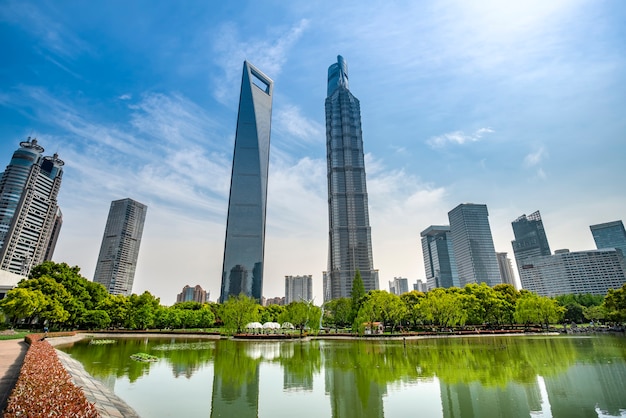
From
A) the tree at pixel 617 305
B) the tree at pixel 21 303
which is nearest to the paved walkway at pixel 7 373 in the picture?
the tree at pixel 21 303

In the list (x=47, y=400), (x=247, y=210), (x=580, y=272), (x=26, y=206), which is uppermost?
(x=247, y=210)

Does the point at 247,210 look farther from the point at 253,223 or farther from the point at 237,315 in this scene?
the point at 237,315

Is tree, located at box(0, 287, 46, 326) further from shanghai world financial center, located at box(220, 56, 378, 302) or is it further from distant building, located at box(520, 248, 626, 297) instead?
distant building, located at box(520, 248, 626, 297)

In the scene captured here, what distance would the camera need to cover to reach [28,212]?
4742 inches

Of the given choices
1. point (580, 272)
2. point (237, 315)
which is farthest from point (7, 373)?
point (580, 272)

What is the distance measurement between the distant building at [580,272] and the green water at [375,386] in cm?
19853

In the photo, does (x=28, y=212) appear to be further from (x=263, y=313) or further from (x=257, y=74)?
(x=257, y=74)

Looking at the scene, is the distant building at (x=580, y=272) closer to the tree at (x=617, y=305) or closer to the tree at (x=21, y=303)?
the tree at (x=617, y=305)

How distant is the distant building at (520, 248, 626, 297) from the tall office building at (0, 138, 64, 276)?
850 ft

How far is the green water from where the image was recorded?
1235cm

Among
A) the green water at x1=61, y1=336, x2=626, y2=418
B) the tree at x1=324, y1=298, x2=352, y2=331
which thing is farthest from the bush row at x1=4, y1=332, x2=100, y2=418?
the tree at x1=324, y1=298, x2=352, y2=331

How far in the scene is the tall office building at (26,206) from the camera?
114 metres

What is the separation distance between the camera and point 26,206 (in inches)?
4702

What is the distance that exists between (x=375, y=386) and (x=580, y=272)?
222084mm
